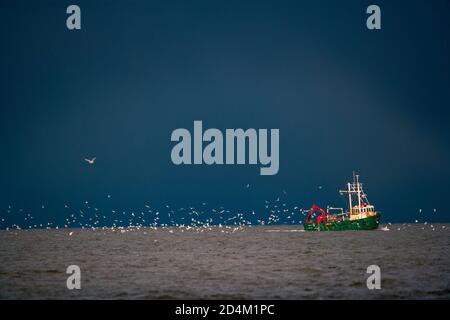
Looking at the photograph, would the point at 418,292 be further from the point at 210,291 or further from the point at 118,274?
the point at 118,274

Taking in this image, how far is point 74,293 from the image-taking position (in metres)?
27.4
